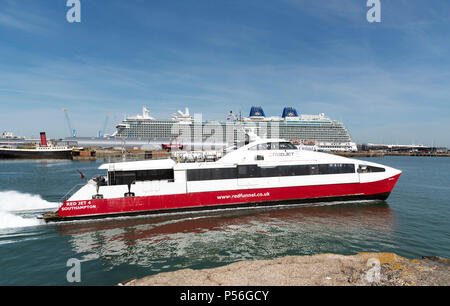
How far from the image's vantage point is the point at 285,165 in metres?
15.1

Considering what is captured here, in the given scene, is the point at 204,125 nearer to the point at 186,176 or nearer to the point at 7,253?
the point at 186,176

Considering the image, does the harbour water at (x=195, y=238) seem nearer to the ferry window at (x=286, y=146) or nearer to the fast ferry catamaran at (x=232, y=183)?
the fast ferry catamaran at (x=232, y=183)

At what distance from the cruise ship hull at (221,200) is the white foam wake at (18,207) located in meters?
1.21

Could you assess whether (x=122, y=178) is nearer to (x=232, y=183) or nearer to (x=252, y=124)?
(x=232, y=183)

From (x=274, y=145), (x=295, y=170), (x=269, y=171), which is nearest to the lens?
(x=269, y=171)

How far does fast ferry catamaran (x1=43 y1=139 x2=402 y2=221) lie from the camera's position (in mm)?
12781

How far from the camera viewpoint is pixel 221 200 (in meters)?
14.3

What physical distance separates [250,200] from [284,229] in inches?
138

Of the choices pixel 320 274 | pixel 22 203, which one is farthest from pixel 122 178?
pixel 320 274

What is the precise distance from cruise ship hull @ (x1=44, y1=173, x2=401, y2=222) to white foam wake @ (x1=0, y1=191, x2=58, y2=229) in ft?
3.99

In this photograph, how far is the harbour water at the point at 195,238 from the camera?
314 inches

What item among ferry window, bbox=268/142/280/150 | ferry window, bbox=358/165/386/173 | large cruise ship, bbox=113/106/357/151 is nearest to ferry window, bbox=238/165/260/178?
ferry window, bbox=268/142/280/150

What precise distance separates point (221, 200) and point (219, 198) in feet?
0.65

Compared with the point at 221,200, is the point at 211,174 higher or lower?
higher
